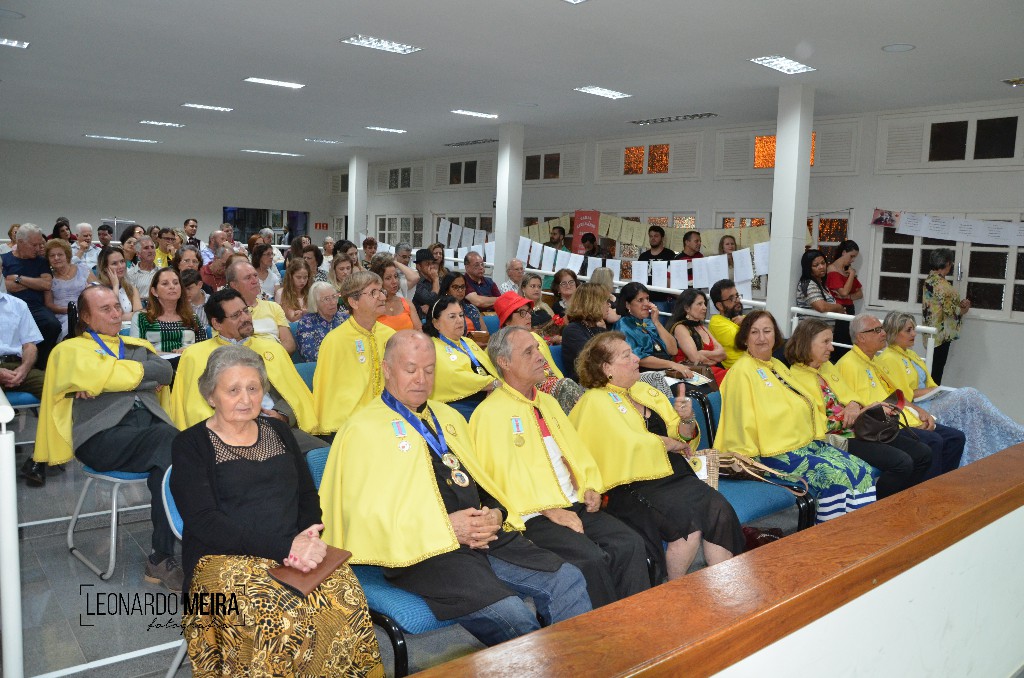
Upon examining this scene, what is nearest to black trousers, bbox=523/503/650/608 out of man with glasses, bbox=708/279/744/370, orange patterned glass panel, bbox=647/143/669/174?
man with glasses, bbox=708/279/744/370

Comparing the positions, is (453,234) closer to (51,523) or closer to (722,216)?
(722,216)

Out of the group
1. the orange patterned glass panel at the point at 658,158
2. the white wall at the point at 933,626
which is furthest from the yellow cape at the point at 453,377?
the orange patterned glass panel at the point at 658,158

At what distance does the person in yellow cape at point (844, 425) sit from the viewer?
4141 mm

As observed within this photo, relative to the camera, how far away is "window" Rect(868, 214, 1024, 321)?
8.37 meters

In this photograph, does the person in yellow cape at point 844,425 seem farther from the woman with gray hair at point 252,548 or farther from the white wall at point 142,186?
the white wall at point 142,186

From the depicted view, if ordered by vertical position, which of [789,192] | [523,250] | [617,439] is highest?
[789,192]

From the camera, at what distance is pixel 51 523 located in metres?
4.06

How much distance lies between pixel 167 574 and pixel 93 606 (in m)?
0.29

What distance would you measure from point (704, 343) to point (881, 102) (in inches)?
195

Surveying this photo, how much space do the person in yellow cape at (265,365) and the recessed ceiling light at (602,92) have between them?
5719mm

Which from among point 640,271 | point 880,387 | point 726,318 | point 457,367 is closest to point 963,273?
point 640,271

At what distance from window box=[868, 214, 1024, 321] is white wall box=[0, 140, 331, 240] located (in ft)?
46.2

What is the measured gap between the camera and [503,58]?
7.40 meters

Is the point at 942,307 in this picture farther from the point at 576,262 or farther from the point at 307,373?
the point at 307,373
